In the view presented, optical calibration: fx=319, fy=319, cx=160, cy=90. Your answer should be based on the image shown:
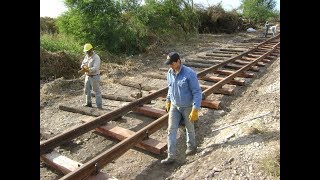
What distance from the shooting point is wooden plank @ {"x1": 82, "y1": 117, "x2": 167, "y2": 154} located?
573 cm

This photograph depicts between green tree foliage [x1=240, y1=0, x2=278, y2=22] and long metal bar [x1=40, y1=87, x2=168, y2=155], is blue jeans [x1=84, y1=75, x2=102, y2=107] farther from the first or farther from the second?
green tree foliage [x1=240, y1=0, x2=278, y2=22]

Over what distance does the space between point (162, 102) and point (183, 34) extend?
13.5 m

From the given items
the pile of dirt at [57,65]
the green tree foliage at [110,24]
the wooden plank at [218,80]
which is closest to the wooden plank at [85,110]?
the pile of dirt at [57,65]

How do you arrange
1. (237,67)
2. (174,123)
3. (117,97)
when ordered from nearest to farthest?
(174,123) < (117,97) < (237,67)

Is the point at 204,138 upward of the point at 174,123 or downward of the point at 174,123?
downward

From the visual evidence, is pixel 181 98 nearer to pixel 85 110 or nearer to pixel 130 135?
pixel 130 135

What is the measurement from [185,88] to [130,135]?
1461mm

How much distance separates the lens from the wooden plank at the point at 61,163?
4.76 m

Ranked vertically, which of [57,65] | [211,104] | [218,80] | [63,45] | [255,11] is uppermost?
Result: [255,11]

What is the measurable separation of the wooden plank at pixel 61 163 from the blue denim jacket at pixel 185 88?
1.79 meters

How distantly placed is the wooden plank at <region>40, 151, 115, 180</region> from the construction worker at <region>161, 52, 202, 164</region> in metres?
1.33

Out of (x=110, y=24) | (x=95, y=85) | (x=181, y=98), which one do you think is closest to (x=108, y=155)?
(x=181, y=98)

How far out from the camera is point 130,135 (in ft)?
19.8

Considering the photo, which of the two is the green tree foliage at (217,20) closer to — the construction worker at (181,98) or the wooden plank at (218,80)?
the wooden plank at (218,80)
